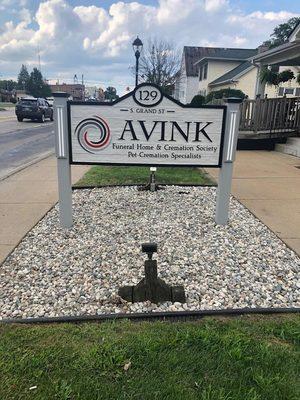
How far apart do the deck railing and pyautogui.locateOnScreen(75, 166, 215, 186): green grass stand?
461 cm

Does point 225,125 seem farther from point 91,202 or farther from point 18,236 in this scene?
point 18,236

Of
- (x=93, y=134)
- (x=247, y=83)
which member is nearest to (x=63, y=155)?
(x=93, y=134)

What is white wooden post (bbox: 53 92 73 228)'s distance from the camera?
176 inches

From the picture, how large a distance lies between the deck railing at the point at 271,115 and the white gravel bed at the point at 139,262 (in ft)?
24.7

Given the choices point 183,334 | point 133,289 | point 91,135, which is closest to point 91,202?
point 91,135

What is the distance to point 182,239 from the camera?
4469 millimetres

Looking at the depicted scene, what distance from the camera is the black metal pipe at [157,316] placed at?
2.82 meters

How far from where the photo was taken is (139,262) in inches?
151

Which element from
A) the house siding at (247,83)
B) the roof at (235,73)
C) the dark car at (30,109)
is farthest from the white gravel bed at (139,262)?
the roof at (235,73)

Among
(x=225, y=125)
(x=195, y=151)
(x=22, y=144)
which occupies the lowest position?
(x=22, y=144)

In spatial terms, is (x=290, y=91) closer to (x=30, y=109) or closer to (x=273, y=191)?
(x=273, y=191)

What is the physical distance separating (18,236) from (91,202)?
1.66 metres

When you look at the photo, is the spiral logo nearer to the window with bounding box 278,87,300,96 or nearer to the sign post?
the sign post

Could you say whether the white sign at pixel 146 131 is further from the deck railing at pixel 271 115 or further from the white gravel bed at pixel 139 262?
the deck railing at pixel 271 115
